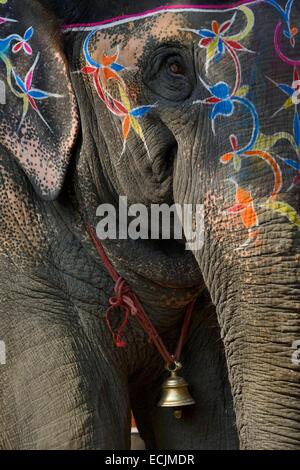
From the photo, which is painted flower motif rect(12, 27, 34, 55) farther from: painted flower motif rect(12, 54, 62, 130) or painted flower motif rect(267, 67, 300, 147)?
painted flower motif rect(267, 67, 300, 147)

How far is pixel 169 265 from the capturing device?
3078 mm

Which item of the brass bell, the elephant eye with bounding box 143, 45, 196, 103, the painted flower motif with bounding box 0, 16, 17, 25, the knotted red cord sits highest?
the painted flower motif with bounding box 0, 16, 17, 25

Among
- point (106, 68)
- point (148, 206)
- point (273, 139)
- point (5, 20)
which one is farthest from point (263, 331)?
point (5, 20)

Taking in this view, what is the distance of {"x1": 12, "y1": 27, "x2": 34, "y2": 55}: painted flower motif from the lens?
10.1 ft

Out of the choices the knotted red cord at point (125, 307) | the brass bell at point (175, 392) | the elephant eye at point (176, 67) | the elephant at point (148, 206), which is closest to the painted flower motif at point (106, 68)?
the elephant at point (148, 206)

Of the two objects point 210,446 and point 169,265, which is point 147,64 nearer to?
point 169,265


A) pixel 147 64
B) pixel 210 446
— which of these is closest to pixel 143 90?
pixel 147 64

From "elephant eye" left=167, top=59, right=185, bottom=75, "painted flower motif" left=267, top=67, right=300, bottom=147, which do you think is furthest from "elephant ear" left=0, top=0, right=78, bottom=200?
"painted flower motif" left=267, top=67, right=300, bottom=147

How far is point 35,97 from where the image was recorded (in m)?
3.07

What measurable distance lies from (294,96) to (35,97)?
653 millimetres

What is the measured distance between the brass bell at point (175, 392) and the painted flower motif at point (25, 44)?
0.74 metres

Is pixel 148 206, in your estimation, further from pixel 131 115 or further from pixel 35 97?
pixel 35 97

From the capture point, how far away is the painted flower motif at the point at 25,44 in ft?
10.1

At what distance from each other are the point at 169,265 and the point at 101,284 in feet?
0.55
